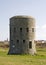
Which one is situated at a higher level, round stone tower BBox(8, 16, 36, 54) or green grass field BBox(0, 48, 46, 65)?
round stone tower BBox(8, 16, 36, 54)

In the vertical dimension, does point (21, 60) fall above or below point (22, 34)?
below

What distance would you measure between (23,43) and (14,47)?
1.77 m

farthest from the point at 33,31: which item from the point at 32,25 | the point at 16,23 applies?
the point at 16,23

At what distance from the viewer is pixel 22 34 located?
3672 cm

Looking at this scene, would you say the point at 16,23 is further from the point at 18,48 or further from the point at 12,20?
the point at 18,48

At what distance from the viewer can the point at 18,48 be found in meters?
36.8

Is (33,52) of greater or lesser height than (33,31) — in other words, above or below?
below

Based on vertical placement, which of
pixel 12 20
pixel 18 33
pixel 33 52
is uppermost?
Answer: pixel 12 20

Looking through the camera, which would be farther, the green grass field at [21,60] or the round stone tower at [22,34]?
the round stone tower at [22,34]

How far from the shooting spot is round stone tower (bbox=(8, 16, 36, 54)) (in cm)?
3672

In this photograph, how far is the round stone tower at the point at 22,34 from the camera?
120 feet

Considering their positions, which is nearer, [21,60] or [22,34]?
[21,60]

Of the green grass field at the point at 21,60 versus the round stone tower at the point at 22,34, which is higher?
the round stone tower at the point at 22,34

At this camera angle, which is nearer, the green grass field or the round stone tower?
the green grass field
